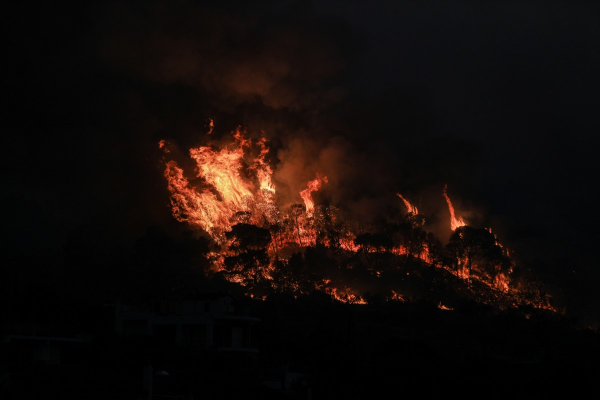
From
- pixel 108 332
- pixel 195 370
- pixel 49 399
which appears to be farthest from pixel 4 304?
pixel 49 399

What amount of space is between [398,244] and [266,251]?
28.5 m

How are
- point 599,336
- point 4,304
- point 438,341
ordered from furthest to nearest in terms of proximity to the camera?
point 599,336, point 438,341, point 4,304

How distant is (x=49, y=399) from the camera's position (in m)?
36.8

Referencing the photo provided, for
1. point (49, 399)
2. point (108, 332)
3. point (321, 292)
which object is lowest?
point (49, 399)

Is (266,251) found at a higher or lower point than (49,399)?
higher

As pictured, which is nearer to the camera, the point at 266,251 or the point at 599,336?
the point at 599,336

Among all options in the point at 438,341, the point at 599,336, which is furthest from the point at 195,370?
the point at 599,336

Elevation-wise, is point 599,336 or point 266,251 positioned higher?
point 266,251

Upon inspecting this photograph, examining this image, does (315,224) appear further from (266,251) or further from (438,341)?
(438,341)

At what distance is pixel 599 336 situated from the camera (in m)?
107

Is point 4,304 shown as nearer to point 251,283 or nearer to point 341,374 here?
point 341,374

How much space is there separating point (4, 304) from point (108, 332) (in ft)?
32.4

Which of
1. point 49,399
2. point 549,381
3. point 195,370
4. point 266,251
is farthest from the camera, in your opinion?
point 266,251

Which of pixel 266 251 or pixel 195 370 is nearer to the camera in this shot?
pixel 195 370
